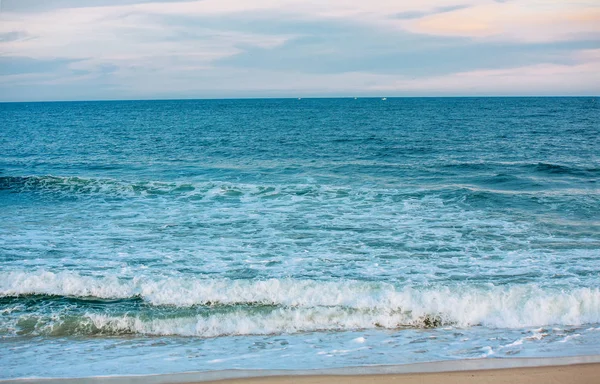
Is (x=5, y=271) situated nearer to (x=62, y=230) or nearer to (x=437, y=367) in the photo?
(x=62, y=230)

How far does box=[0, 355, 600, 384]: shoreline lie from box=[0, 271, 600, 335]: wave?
1.69 metres

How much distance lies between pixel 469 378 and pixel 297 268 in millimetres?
5111

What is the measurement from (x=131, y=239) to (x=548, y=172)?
1751 cm

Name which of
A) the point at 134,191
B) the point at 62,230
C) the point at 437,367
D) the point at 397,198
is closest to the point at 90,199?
the point at 134,191

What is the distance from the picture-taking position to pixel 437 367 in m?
6.48

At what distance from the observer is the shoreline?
20.4 ft

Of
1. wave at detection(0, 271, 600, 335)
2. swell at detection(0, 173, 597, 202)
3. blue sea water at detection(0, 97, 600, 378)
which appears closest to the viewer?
blue sea water at detection(0, 97, 600, 378)

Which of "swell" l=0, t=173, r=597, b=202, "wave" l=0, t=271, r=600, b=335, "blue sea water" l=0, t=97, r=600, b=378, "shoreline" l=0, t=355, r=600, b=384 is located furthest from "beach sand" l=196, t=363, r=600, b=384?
"swell" l=0, t=173, r=597, b=202

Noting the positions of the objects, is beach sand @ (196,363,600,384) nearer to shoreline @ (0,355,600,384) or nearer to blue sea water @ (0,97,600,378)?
shoreline @ (0,355,600,384)

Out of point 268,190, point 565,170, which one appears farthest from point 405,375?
point 565,170

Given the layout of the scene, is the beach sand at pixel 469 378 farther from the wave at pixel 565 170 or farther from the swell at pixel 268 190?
the wave at pixel 565 170

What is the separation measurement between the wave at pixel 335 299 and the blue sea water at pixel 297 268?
4 centimetres

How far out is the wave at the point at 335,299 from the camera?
8.35 meters

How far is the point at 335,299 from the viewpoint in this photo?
908 cm
